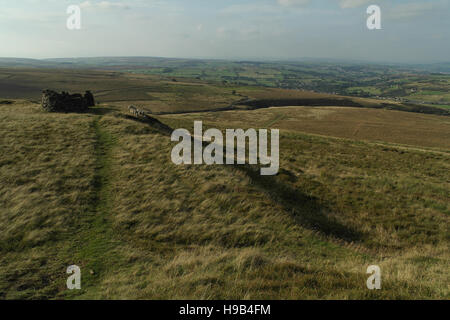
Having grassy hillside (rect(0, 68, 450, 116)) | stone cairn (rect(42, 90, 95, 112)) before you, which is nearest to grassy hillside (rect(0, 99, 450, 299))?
stone cairn (rect(42, 90, 95, 112))

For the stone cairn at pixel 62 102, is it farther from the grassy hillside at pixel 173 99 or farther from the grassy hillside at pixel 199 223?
the grassy hillside at pixel 173 99

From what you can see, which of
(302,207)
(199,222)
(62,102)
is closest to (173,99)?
(62,102)

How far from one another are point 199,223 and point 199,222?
120 millimetres

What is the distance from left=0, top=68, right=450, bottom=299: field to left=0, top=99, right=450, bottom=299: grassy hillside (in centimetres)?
7

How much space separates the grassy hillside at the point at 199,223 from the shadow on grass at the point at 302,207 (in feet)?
0.34

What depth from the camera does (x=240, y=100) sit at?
424 feet

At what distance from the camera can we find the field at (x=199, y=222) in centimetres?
816

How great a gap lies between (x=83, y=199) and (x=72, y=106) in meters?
27.4

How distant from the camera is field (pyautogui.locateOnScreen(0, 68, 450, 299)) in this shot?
816 centimetres

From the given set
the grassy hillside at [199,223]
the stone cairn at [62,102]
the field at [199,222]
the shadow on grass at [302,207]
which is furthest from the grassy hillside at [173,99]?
the shadow on grass at [302,207]

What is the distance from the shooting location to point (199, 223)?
13.3 metres

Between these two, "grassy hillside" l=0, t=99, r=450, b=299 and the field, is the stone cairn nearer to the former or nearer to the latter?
the field

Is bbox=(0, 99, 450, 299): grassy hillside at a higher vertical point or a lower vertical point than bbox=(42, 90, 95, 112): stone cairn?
lower

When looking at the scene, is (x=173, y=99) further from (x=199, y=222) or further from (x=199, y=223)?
(x=199, y=223)
